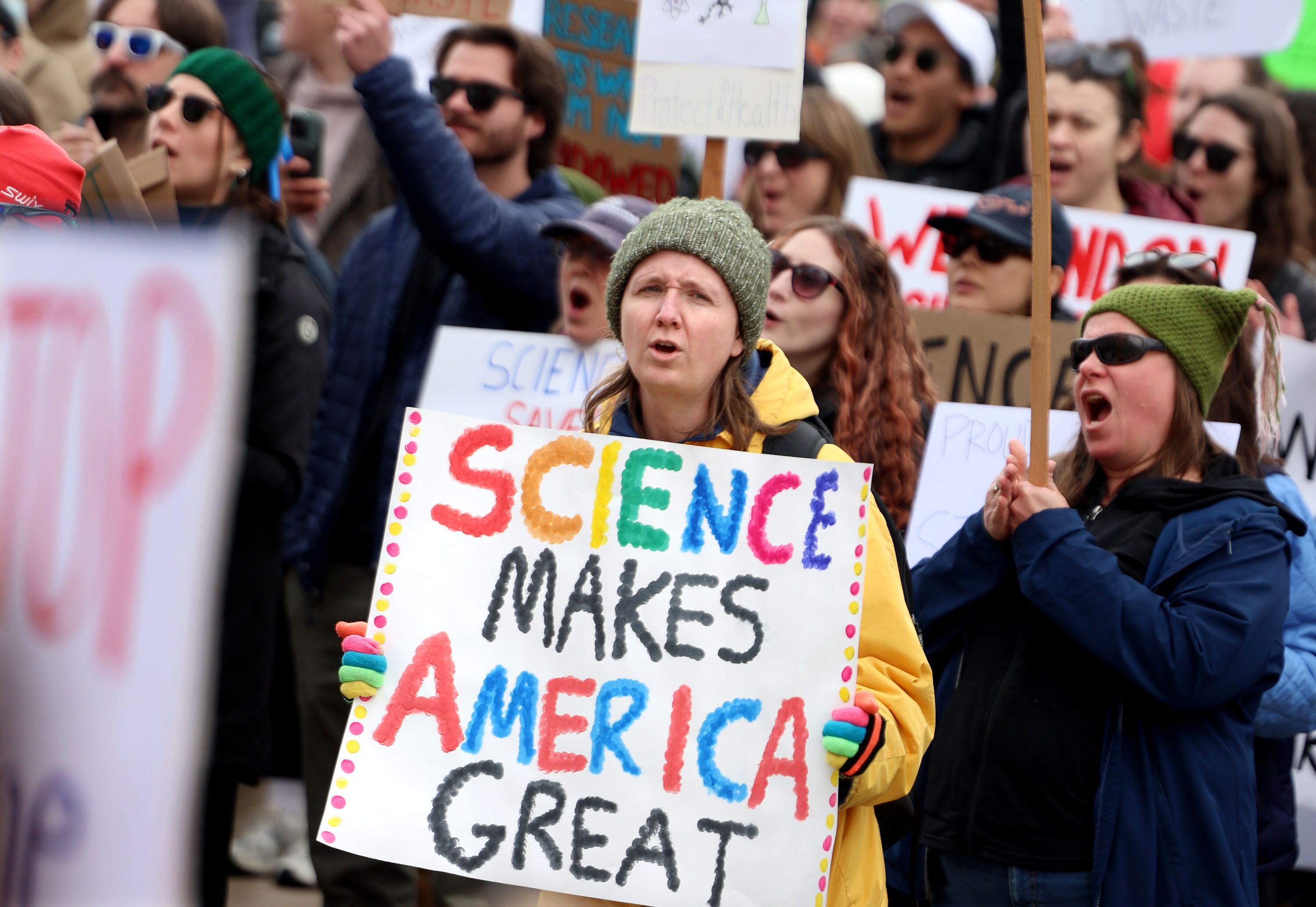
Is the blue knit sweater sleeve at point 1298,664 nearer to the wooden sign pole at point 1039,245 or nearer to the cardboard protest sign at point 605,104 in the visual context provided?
the wooden sign pole at point 1039,245

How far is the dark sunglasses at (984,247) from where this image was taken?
441 centimetres

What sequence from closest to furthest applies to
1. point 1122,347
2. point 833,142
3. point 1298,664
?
point 1122,347, point 1298,664, point 833,142

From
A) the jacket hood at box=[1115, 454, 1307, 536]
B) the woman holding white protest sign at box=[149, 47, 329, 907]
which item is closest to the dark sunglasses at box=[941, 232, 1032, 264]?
the jacket hood at box=[1115, 454, 1307, 536]

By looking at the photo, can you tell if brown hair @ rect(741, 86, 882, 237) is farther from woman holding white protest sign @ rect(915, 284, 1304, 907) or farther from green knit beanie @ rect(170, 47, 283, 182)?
woman holding white protest sign @ rect(915, 284, 1304, 907)

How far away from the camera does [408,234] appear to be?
4.43 m

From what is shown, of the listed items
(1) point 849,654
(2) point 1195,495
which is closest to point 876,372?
(2) point 1195,495

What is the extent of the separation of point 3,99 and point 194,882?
305cm

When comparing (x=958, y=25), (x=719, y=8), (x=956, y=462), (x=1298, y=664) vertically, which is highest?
(x=958, y=25)

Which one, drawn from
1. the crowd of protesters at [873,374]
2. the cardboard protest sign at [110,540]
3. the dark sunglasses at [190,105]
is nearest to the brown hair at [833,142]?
the crowd of protesters at [873,374]

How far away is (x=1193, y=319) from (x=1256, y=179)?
3.13m

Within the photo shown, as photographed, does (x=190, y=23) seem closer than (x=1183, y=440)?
No

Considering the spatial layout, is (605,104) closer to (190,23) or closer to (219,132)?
(190,23)

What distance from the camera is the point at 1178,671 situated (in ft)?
8.90

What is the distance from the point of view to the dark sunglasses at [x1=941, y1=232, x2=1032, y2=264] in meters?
4.41
